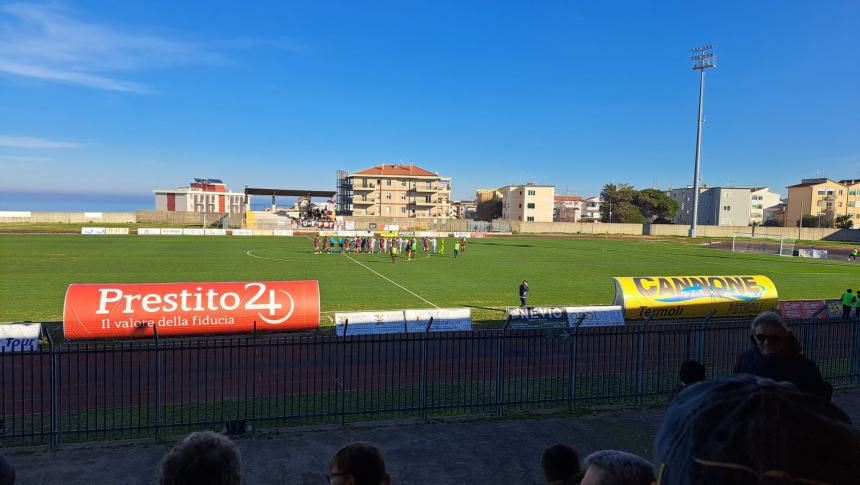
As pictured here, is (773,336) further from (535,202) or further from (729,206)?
(729,206)

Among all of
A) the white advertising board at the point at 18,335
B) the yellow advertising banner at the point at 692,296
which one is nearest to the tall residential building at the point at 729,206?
the yellow advertising banner at the point at 692,296

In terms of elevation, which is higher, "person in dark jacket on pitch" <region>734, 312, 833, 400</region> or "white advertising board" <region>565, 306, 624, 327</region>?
"person in dark jacket on pitch" <region>734, 312, 833, 400</region>

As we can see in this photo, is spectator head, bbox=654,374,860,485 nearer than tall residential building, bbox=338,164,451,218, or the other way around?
spectator head, bbox=654,374,860,485

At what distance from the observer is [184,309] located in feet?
51.5

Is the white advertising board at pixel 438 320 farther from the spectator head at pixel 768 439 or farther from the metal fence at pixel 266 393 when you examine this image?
the spectator head at pixel 768 439

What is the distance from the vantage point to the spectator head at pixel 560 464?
354cm

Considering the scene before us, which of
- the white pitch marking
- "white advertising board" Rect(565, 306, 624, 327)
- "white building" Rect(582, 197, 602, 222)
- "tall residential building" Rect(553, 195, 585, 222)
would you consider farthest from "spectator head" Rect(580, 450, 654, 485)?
"white building" Rect(582, 197, 602, 222)

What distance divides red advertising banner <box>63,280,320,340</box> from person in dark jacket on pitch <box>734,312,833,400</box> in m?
13.4

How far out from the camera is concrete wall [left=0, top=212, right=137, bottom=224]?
8312cm

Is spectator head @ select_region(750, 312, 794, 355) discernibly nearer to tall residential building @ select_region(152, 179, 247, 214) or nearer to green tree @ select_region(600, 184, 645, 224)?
green tree @ select_region(600, 184, 645, 224)

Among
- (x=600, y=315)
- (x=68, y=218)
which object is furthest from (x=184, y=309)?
(x=68, y=218)

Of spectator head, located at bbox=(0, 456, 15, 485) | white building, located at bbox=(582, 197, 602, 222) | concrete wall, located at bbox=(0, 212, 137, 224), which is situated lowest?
concrete wall, located at bbox=(0, 212, 137, 224)

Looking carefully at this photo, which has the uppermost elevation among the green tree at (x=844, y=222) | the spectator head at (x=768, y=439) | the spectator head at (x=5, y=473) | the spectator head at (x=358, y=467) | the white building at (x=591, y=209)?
the white building at (x=591, y=209)

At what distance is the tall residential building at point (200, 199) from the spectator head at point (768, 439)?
13922 cm
